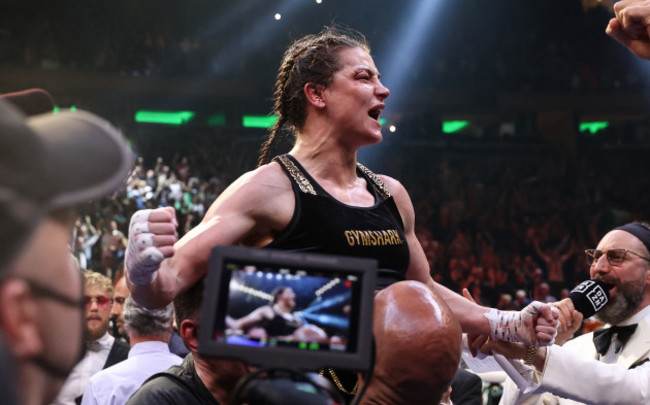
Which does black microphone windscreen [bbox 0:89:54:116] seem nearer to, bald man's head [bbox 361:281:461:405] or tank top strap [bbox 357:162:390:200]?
bald man's head [bbox 361:281:461:405]

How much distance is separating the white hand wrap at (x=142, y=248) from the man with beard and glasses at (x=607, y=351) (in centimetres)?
112

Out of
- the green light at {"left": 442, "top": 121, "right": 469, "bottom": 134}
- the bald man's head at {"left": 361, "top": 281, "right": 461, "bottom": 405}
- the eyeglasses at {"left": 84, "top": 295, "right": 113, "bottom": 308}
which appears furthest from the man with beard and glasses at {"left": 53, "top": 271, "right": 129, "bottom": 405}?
the green light at {"left": 442, "top": 121, "right": 469, "bottom": 134}

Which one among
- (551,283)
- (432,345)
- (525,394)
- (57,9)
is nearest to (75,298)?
(432,345)

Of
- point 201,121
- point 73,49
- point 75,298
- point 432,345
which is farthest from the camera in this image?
point 201,121

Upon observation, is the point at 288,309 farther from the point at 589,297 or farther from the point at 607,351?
the point at 607,351

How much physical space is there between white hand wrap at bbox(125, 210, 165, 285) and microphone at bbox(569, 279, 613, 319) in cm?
156

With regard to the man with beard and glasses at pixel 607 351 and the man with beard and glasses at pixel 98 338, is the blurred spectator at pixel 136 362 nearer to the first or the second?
the man with beard and glasses at pixel 98 338

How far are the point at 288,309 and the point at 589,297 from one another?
1.88 meters

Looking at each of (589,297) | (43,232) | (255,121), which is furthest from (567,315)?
(255,121)

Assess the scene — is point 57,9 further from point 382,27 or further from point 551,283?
point 551,283

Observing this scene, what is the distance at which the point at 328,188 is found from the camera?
205 centimetres

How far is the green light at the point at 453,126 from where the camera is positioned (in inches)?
527

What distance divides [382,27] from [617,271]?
985cm

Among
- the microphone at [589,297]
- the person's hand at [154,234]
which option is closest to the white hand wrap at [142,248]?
the person's hand at [154,234]
